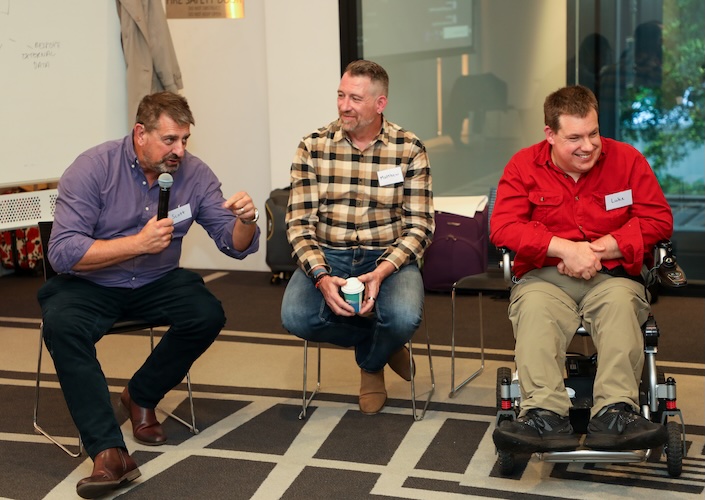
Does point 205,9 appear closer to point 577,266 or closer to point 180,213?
point 180,213

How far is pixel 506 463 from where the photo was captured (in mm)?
2902

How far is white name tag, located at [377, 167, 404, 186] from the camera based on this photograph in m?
3.58

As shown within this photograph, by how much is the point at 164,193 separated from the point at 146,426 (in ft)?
2.80

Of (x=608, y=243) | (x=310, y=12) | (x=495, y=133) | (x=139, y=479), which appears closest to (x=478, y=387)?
(x=608, y=243)

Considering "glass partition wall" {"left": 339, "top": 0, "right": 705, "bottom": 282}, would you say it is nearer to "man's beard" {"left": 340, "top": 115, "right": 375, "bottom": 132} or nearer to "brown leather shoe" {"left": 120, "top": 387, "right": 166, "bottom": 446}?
"man's beard" {"left": 340, "top": 115, "right": 375, "bottom": 132}

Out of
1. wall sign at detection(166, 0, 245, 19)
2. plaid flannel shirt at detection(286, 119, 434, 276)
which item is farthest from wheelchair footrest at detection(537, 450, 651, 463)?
wall sign at detection(166, 0, 245, 19)

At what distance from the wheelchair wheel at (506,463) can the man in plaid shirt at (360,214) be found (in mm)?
713

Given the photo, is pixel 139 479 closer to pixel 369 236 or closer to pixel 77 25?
pixel 369 236

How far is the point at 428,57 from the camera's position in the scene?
19.7ft

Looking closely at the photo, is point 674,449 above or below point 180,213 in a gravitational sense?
below

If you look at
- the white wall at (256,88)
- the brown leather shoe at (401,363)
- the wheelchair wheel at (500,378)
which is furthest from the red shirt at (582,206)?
the white wall at (256,88)

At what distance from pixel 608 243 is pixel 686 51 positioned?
2780 millimetres

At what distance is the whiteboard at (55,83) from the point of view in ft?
14.6

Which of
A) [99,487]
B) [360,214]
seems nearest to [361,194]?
[360,214]
